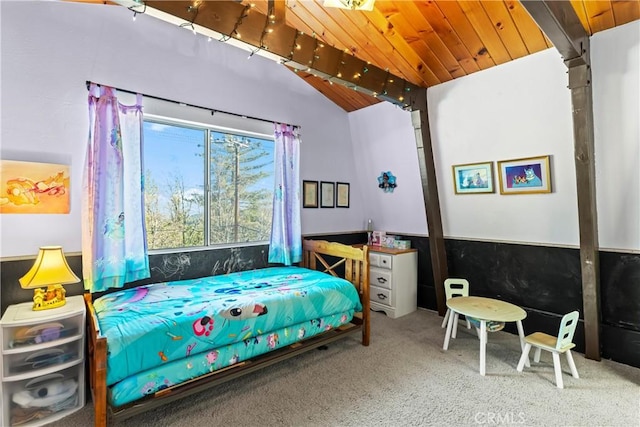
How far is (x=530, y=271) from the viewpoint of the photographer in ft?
10.00

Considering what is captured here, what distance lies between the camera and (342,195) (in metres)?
4.18

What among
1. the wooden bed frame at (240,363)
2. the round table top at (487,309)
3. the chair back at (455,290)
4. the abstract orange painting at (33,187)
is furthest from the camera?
the chair back at (455,290)

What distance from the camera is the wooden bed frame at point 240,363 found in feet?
5.43

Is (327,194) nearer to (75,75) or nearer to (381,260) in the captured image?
(381,260)

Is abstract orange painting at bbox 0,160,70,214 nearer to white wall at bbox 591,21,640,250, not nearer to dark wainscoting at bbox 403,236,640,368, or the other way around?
dark wainscoting at bbox 403,236,640,368

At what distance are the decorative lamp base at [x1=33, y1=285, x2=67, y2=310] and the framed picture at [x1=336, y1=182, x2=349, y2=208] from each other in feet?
9.57

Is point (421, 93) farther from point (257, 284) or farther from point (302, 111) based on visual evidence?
point (257, 284)

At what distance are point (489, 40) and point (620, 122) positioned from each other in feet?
3.69

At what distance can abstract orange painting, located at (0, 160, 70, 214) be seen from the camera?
206 centimetres

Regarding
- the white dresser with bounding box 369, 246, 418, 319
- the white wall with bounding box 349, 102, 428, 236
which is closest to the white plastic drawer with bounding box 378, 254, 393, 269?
the white dresser with bounding box 369, 246, 418, 319

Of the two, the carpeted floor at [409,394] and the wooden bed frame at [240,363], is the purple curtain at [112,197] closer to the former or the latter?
the wooden bed frame at [240,363]

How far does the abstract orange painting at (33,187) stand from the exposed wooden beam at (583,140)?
130 inches

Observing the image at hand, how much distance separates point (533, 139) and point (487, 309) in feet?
4.95

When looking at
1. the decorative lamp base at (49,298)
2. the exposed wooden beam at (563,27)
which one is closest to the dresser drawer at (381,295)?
the exposed wooden beam at (563,27)
